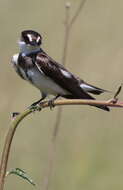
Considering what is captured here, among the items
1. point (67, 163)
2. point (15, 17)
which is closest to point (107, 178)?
point (67, 163)

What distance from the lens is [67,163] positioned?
4.32 metres

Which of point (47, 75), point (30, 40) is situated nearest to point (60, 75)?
point (47, 75)

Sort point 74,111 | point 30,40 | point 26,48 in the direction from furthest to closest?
1. point 74,111
2. point 26,48
3. point 30,40

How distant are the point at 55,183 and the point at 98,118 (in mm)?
629

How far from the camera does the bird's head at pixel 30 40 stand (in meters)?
2.27

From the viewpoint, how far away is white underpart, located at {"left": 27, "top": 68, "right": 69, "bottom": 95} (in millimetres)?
2590

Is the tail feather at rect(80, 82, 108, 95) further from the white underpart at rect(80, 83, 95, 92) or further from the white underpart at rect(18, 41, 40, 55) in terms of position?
the white underpart at rect(18, 41, 40, 55)

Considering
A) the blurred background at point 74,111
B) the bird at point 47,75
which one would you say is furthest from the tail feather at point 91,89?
the blurred background at point 74,111

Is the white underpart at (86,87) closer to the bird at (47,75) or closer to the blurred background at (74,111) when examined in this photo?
the bird at (47,75)

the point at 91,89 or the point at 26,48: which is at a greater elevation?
the point at 26,48

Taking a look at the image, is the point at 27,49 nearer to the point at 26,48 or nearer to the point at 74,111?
the point at 26,48

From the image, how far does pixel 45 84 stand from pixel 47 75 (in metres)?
0.03

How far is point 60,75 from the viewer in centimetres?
253

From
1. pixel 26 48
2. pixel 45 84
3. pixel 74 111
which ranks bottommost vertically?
pixel 74 111
